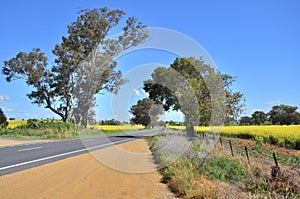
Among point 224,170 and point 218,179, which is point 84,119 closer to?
point 224,170

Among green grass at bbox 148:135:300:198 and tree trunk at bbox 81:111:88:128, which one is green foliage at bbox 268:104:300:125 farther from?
green grass at bbox 148:135:300:198

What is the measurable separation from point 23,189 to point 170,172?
4.46 m

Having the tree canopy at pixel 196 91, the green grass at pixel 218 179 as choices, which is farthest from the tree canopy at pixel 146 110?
the green grass at pixel 218 179

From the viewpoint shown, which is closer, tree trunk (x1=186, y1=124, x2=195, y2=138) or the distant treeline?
tree trunk (x1=186, y1=124, x2=195, y2=138)

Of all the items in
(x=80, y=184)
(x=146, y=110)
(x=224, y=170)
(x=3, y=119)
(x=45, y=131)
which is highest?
(x=146, y=110)

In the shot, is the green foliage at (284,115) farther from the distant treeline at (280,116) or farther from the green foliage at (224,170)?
the green foliage at (224,170)

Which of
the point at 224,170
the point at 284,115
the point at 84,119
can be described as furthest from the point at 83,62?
the point at 284,115

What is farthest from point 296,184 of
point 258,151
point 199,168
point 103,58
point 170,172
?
point 103,58

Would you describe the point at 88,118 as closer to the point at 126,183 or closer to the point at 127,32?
the point at 127,32

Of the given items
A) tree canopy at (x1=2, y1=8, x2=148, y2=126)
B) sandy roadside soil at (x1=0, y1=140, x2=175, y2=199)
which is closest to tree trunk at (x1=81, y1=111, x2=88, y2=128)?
tree canopy at (x1=2, y1=8, x2=148, y2=126)

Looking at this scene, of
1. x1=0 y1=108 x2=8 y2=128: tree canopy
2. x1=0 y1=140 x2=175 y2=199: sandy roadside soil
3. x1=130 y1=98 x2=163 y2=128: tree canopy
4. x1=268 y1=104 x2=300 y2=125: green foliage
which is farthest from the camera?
x1=268 y1=104 x2=300 y2=125: green foliage

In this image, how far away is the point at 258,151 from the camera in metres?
22.2

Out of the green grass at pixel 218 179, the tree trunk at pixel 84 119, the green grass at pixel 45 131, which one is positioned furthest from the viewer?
the tree trunk at pixel 84 119

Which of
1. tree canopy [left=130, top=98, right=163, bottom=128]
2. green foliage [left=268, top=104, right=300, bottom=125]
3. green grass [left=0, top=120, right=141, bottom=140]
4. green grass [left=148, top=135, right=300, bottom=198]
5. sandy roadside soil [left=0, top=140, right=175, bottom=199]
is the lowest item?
sandy roadside soil [left=0, top=140, right=175, bottom=199]
